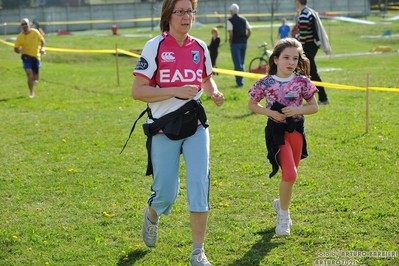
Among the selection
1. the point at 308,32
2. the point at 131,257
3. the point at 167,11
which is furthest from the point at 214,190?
the point at 308,32

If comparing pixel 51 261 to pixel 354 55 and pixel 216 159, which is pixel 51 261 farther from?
pixel 354 55

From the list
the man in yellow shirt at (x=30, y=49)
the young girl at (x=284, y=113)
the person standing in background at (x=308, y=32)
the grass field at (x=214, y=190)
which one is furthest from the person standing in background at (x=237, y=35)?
the young girl at (x=284, y=113)

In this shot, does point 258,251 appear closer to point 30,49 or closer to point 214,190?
point 214,190

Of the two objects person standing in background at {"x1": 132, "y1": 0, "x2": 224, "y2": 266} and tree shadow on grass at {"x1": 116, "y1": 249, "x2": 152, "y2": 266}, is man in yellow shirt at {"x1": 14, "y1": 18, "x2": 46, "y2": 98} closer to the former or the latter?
tree shadow on grass at {"x1": 116, "y1": 249, "x2": 152, "y2": 266}

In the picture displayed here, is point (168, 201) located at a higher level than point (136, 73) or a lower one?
lower

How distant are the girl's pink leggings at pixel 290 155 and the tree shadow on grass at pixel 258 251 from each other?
0.55m

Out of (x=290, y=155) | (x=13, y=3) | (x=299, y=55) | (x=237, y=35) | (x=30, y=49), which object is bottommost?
(x=290, y=155)

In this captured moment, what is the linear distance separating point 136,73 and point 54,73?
17.2 m

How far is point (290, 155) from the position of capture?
19.0 feet

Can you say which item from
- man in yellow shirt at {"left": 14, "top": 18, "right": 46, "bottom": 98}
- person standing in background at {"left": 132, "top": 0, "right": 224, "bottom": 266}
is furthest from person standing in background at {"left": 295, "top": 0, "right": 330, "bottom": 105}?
person standing in background at {"left": 132, "top": 0, "right": 224, "bottom": 266}

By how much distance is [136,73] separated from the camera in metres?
5.04

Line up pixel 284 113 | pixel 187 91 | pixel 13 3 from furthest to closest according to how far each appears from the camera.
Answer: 1. pixel 13 3
2. pixel 284 113
3. pixel 187 91

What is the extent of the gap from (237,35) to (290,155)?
11893 millimetres

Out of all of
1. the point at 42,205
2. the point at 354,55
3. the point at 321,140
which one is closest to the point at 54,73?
the point at 354,55
